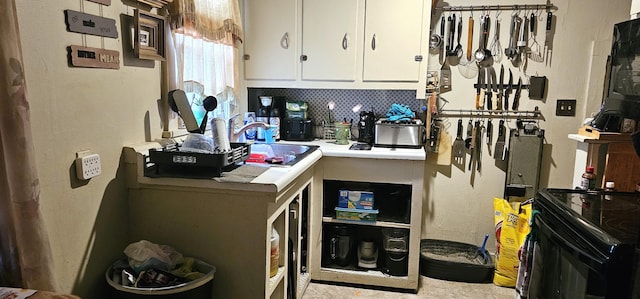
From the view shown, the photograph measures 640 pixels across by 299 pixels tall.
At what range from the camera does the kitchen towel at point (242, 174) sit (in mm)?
1783

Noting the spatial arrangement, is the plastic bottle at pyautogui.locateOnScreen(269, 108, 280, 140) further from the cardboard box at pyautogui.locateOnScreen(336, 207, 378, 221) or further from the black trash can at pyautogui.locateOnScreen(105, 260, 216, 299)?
the black trash can at pyautogui.locateOnScreen(105, 260, 216, 299)

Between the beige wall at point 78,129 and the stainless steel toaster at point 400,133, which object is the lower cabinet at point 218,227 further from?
the stainless steel toaster at point 400,133

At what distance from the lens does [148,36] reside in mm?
1902

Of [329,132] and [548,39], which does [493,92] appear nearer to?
[548,39]

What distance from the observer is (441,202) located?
10.6 ft

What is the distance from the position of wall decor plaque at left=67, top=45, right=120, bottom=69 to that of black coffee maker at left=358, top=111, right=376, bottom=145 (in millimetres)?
1694

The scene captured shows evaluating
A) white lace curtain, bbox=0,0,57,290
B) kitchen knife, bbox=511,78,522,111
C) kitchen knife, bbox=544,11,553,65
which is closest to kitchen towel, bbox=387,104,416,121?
kitchen knife, bbox=511,78,522,111

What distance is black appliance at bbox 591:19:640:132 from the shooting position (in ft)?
4.85

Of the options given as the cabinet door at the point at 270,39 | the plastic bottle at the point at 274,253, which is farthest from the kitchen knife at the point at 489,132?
the plastic bottle at the point at 274,253

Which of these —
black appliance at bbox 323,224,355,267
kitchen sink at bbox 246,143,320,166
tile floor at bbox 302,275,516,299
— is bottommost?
tile floor at bbox 302,275,516,299

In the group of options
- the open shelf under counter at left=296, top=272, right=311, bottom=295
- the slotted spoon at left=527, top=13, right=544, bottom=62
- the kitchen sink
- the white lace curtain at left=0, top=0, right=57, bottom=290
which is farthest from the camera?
the slotted spoon at left=527, top=13, right=544, bottom=62

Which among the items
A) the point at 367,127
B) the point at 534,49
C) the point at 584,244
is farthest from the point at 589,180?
the point at 367,127

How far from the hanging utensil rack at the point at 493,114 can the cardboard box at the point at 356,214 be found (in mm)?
913

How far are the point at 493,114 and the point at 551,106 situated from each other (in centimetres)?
39
